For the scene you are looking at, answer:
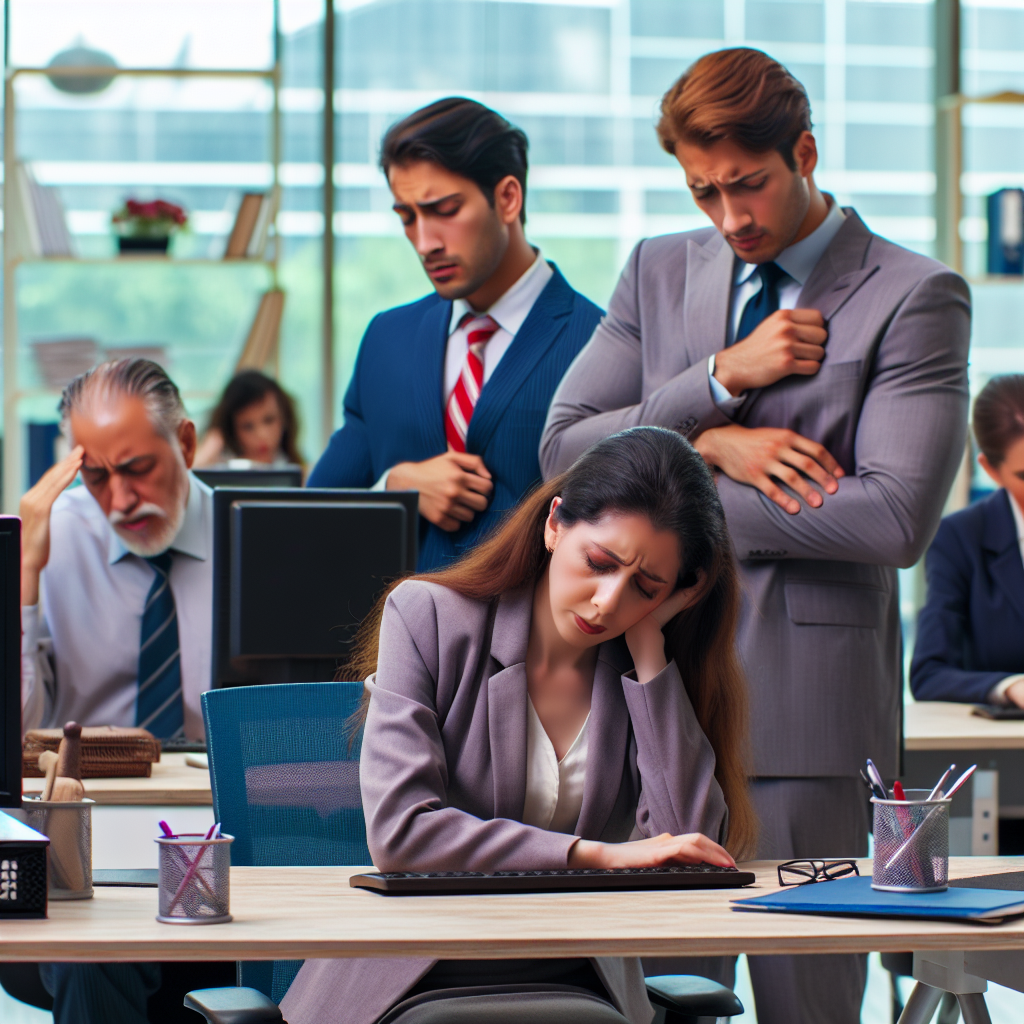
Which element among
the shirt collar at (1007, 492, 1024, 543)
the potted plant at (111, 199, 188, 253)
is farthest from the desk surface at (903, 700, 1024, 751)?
the potted plant at (111, 199, 188, 253)

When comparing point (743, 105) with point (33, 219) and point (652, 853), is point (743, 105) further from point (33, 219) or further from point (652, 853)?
point (33, 219)

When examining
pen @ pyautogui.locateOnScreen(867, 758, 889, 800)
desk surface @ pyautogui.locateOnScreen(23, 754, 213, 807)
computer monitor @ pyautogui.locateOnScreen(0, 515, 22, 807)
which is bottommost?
desk surface @ pyautogui.locateOnScreen(23, 754, 213, 807)

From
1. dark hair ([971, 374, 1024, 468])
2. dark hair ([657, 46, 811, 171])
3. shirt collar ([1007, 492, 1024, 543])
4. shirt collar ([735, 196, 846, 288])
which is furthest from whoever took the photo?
shirt collar ([1007, 492, 1024, 543])

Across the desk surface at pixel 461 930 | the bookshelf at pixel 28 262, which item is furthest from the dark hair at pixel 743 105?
the bookshelf at pixel 28 262

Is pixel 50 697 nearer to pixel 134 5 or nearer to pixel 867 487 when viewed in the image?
pixel 867 487

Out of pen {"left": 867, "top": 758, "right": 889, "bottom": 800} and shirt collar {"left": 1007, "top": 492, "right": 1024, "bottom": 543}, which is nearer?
pen {"left": 867, "top": 758, "right": 889, "bottom": 800}

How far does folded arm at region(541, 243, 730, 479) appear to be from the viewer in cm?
226

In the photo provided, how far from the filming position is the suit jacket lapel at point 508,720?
178cm

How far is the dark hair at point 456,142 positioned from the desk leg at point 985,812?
4.77 feet

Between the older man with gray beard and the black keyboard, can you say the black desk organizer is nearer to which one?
the black keyboard

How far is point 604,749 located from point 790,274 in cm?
81

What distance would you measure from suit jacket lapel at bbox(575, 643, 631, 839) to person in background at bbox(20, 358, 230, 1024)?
1.09 meters

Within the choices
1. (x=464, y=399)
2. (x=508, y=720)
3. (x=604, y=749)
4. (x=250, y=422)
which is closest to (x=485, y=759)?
(x=508, y=720)

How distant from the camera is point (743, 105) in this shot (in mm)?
2078
